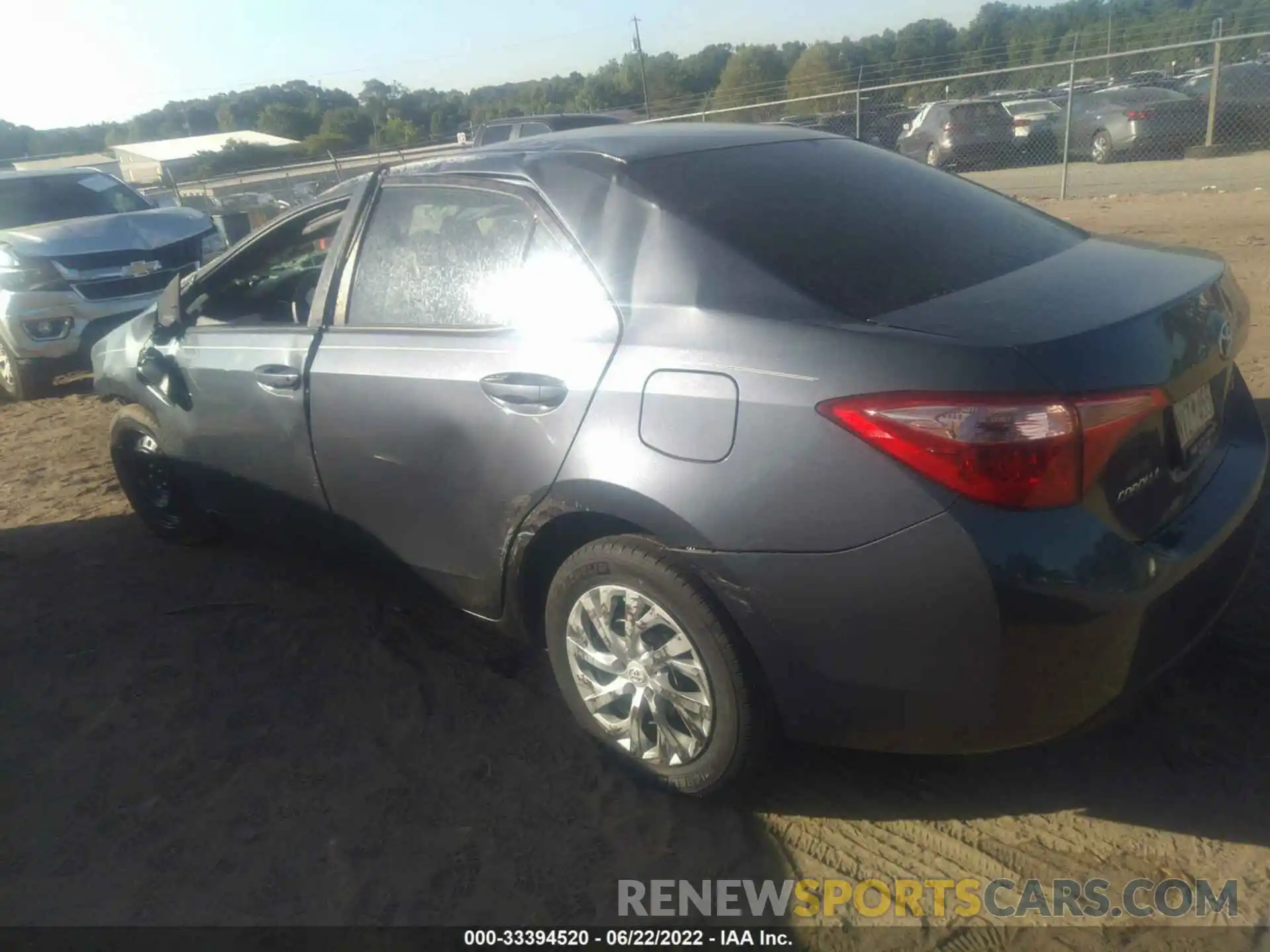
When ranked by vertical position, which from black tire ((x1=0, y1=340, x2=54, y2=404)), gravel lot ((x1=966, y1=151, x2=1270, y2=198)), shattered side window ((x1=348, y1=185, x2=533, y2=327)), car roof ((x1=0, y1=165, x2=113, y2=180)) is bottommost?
black tire ((x1=0, y1=340, x2=54, y2=404))

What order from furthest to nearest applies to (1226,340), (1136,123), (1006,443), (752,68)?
(752,68) < (1136,123) < (1226,340) < (1006,443)

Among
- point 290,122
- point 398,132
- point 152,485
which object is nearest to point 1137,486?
point 152,485

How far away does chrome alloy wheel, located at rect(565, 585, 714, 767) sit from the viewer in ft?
8.61


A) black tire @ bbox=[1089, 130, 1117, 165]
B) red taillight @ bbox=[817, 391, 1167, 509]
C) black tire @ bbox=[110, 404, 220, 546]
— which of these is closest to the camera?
red taillight @ bbox=[817, 391, 1167, 509]

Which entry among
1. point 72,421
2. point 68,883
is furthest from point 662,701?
point 72,421

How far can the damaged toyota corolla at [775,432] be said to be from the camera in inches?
86.0

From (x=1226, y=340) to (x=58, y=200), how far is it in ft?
33.1

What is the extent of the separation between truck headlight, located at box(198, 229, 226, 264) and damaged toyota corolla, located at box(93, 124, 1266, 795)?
6.49 metres

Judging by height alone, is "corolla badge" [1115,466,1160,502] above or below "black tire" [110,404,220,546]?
above

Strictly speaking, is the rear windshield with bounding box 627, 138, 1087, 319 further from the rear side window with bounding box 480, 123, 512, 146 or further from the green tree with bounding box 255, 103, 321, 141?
the green tree with bounding box 255, 103, 321, 141

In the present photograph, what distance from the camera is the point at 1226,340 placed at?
2654 mm

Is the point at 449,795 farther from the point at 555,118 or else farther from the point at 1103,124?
the point at 1103,124

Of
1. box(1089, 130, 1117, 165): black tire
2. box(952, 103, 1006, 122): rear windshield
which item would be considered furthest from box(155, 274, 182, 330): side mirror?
box(1089, 130, 1117, 165): black tire

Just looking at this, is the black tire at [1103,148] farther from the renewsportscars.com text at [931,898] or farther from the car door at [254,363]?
the renewsportscars.com text at [931,898]
